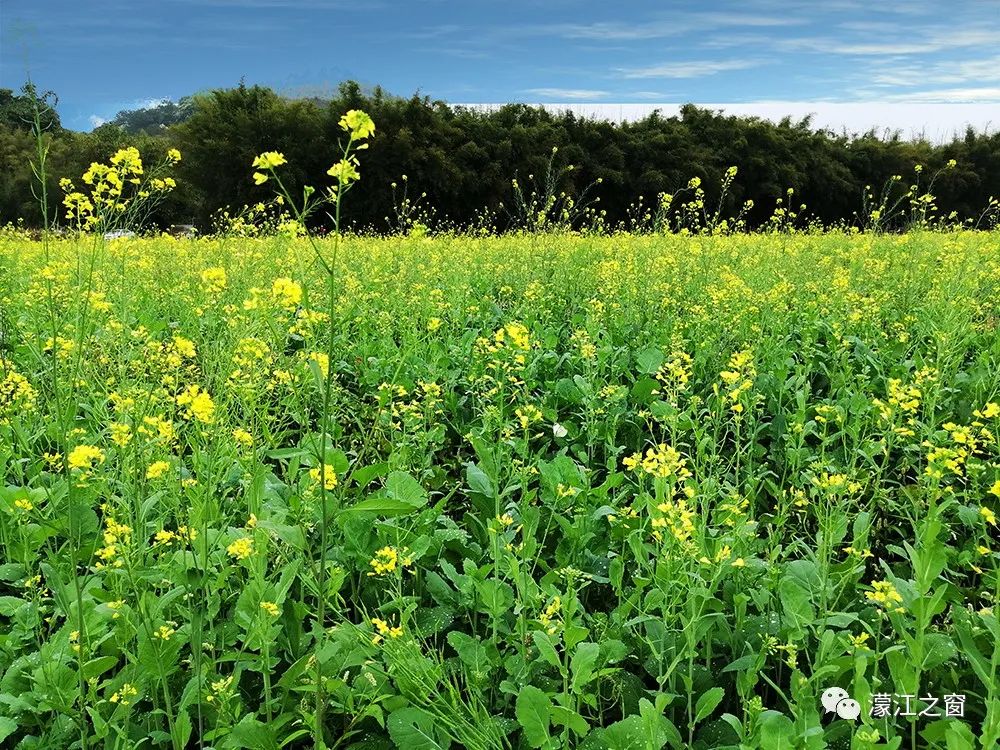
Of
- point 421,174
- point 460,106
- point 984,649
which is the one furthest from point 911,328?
point 460,106

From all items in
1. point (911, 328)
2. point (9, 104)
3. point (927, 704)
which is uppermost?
point (9, 104)

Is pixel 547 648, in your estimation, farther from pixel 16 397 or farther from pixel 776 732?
pixel 16 397

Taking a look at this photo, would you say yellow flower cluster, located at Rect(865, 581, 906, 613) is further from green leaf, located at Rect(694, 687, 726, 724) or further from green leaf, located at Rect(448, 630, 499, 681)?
green leaf, located at Rect(448, 630, 499, 681)

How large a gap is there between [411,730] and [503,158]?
27082 millimetres

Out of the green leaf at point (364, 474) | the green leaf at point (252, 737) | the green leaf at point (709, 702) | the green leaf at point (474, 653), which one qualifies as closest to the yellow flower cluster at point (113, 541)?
the green leaf at point (252, 737)

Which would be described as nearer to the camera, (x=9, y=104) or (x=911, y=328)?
(x=9, y=104)

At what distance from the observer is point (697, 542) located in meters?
1.83

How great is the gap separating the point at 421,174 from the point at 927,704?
26.2 meters

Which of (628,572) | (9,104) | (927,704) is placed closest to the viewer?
(927,704)

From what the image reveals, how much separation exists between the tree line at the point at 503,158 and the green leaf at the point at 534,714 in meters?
25.0

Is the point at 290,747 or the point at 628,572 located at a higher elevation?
the point at 628,572

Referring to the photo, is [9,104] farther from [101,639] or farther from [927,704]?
[927,704]

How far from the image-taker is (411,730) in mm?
1602

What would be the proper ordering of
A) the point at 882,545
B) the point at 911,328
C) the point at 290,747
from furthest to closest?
the point at 911,328
the point at 882,545
the point at 290,747
